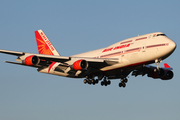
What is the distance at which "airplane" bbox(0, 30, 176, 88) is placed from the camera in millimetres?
45938

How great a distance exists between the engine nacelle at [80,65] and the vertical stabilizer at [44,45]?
14222 mm

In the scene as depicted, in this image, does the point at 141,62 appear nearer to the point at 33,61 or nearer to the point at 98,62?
the point at 98,62

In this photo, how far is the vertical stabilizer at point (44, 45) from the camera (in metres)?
62.8

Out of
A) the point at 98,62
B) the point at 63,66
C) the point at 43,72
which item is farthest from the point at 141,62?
the point at 43,72

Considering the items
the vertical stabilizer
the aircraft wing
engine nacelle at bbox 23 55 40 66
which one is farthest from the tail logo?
engine nacelle at bbox 23 55 40 66

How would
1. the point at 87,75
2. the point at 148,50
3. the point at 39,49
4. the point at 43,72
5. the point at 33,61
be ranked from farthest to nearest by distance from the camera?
the point at 39,49
the point at 43,72
the point at 87,75
the point at 33,61
the point at 148,50

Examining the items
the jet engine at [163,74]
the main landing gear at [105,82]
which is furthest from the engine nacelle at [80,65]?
the jet engine at [163,74]

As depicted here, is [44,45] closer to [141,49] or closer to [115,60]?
[115,60]

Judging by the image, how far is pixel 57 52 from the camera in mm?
62219

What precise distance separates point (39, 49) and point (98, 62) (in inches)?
791

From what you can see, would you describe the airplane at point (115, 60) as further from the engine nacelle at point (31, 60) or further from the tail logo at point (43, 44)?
the tail logo at point (43, 44)

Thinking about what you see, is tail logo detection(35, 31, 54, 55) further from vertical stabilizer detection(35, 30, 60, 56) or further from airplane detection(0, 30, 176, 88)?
airplane detection(0, 30, 176, 88)

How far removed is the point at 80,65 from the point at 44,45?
1871cm

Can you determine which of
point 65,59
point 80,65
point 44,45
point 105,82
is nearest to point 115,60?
point 80,65
